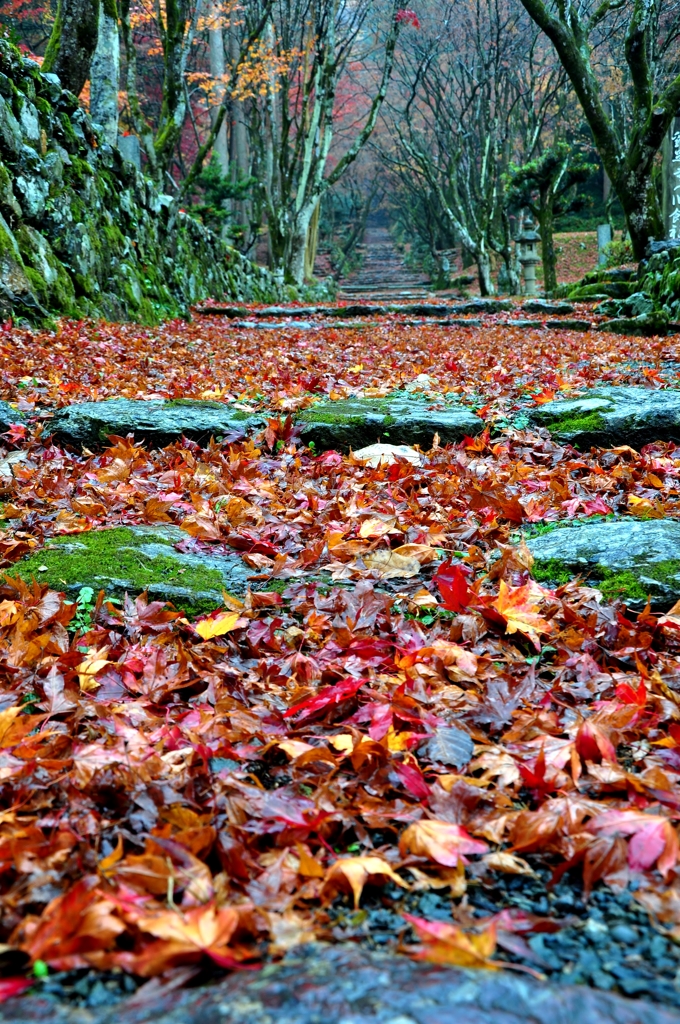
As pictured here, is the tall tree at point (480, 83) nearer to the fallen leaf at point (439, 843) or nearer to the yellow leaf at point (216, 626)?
the yellow leaf at point (216, 626)

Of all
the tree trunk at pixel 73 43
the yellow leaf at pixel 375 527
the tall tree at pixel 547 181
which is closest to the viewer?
the yellow leaf at pixel 375 527

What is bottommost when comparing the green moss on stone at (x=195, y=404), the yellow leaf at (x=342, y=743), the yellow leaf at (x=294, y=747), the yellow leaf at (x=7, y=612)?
the yellow leaf at (x=342, y=743)

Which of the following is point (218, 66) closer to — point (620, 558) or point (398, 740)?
point (620, 558)

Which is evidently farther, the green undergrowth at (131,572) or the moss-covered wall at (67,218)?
the moss-covered wall at (67,218)

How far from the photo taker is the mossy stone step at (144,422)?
12.3 ft

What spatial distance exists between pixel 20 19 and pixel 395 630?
28940 mm

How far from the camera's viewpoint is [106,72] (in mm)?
9500

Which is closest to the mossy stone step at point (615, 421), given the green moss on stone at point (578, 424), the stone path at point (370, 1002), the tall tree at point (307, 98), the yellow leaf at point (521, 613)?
the green moss on stone at point (578, 424)

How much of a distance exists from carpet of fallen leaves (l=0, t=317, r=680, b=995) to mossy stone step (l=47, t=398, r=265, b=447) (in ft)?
0.95

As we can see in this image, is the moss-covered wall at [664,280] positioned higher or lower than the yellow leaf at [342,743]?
higher

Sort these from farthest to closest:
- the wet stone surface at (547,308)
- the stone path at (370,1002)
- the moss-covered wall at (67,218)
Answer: the wet stone surface at (547,308) → the moss-covered wall at (67,218) → the stone path at (370,1002)

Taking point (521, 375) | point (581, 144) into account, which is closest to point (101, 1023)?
point (521, 375)

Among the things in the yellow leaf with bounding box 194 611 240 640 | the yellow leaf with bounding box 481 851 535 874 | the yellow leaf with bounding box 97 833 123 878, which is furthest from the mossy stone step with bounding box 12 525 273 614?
the yellow leaf with bounding box 481 851 535 874

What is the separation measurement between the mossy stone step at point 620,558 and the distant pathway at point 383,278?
2252 cm
